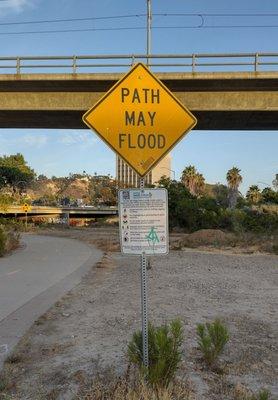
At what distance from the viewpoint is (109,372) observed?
18.2 ft

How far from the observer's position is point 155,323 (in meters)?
8.23

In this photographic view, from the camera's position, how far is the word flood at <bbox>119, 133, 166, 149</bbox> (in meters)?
5.15

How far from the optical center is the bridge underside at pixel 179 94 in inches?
963

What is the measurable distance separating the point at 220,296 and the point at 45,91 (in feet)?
56.1

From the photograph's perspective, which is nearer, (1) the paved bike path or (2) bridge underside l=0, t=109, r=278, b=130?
(1) the paved bike path

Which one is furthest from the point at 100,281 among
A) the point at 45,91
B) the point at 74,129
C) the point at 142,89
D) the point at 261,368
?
the point at 74,129

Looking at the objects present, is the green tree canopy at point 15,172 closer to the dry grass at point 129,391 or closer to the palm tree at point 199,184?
the palm tree at point 199,184

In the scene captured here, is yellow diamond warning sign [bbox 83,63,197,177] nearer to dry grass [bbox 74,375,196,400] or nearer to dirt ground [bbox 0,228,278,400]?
dry grass [bbox 74,375,196,400]

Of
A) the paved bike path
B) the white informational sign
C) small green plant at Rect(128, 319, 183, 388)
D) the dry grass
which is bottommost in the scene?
the paved bike path

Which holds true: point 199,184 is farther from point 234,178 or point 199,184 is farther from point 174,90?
point 174,90

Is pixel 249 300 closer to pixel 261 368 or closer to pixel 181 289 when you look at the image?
pixel 181 289

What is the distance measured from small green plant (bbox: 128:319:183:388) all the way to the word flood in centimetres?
173

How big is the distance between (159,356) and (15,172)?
114 m

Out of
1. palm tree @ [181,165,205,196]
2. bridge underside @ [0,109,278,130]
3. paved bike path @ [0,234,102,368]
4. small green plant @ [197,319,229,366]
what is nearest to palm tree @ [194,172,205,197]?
palm tree @ [181,165,205,196]
